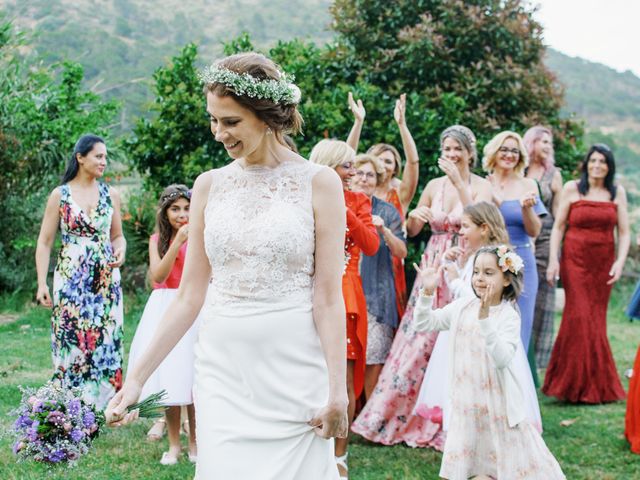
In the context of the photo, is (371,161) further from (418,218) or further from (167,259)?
(167,259)

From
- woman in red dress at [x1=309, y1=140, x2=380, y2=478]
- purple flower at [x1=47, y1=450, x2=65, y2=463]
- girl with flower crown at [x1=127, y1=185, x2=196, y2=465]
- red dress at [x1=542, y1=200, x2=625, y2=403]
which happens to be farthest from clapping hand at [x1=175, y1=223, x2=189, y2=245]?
red dress at [x1=542, y1=200, x2=625, y2=403]

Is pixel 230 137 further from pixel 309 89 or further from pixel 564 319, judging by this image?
pixel 309 89

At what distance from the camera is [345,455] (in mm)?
5828

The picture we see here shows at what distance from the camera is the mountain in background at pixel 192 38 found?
1188 inches

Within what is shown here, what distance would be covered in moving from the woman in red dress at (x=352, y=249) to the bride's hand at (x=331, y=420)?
2.57 m

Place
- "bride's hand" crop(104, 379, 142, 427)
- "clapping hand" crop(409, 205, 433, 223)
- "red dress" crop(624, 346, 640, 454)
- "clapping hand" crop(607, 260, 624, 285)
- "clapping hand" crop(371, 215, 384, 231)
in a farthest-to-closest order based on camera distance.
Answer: "clapping hand" crop(607, 260, 624, 285), "clapping hand" crop(409, 205, 433, 223), "red dress" crop(624, 346, 640, 454), "clapping hand" crop(371, 215, 384, 231), "bride's hand" crop(104, 379, 142, 427)

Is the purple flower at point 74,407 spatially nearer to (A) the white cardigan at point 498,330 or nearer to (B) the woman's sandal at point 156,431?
(A) the white cardigan at point 498,330

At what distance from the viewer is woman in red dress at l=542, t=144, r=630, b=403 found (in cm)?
810

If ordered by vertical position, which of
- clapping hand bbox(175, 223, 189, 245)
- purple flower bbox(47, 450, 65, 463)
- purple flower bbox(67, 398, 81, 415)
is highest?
clapping hand bbox(175, 223, 189, 245)

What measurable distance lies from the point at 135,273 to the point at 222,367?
9.80 meters

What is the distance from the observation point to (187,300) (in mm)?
3314

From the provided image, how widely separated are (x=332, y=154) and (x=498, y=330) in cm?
150

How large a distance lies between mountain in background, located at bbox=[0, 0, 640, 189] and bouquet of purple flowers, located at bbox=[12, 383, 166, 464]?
2311 centimetres

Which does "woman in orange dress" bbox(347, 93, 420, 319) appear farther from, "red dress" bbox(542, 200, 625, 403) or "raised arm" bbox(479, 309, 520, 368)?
"red dress" bbox(542, 200, 625, 403)
